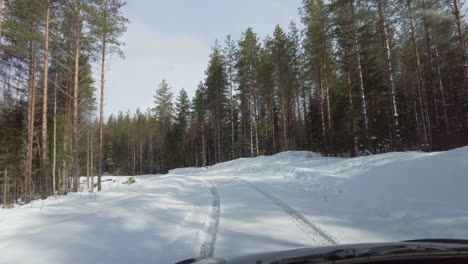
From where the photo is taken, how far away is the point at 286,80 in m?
26.9

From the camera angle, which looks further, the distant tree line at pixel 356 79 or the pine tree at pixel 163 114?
the pine tree at pixel 163 114

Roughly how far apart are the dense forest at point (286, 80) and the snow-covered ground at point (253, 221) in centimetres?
826

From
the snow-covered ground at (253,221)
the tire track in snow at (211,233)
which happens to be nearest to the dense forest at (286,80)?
the snow-covered ground at (253,221)

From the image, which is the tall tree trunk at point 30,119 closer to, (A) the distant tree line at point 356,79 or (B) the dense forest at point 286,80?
(B) the dense forest at point 286,80

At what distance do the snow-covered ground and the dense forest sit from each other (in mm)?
8264

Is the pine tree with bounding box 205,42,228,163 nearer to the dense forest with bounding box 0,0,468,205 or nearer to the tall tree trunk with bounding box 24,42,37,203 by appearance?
the dense forest with bounding box 0,0,468,205

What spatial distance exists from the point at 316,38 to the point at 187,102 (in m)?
32.1

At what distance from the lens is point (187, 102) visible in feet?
161

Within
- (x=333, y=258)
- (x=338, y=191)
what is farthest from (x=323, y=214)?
(x=333, y=258)

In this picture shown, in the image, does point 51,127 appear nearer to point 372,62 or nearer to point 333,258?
point 333,258

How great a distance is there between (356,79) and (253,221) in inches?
754

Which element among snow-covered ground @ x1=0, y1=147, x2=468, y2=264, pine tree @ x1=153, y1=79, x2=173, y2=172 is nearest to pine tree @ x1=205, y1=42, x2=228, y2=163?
pine tree @ x1=153, y1=79, x2=173, y2=172

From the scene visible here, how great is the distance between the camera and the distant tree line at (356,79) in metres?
16.4

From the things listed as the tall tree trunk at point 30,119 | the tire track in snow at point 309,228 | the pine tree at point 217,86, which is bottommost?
the tire track in snow at point 309,228
